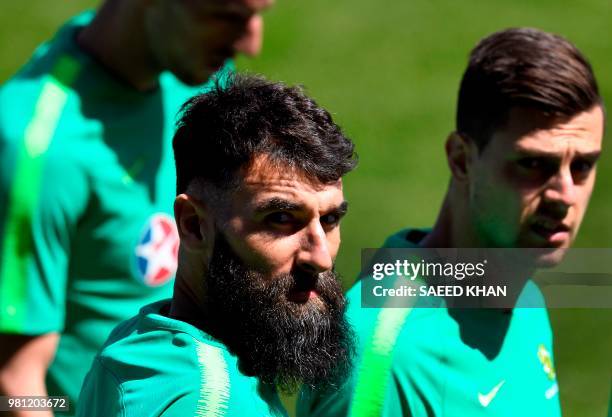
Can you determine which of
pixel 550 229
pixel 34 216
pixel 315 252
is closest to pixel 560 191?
pixel 550 229

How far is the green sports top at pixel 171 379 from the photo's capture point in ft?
9.26

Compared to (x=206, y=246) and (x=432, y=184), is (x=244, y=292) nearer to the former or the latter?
(x=206, y=246)

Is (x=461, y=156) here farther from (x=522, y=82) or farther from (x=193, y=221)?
(x=193, y=221)

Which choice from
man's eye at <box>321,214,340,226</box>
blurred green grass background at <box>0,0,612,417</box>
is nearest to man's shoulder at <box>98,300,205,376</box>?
man's eye at <box>321,214,340,226</box>

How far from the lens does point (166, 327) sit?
2.99 metres

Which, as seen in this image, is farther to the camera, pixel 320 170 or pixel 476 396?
pixel 476 396

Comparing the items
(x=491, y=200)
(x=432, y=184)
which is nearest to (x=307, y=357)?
(x=491, y=200)

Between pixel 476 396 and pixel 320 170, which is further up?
pixel 320 170

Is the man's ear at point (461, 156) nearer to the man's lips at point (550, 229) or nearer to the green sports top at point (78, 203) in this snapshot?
the man's lips at point (550, 229)

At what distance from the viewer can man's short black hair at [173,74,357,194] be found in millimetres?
3053

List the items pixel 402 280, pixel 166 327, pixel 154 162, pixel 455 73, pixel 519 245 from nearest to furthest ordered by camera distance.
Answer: pixel 166 327, pixel 402 280, pixel 519 245, pixel 154 162, pixel 455 73

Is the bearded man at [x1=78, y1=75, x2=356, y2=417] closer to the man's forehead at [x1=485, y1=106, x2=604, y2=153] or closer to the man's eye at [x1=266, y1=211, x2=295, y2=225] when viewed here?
the man's eye at [x1=266, y1=211, x2=295, y2=225]

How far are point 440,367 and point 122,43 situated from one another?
172 cm

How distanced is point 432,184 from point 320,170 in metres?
6.93
